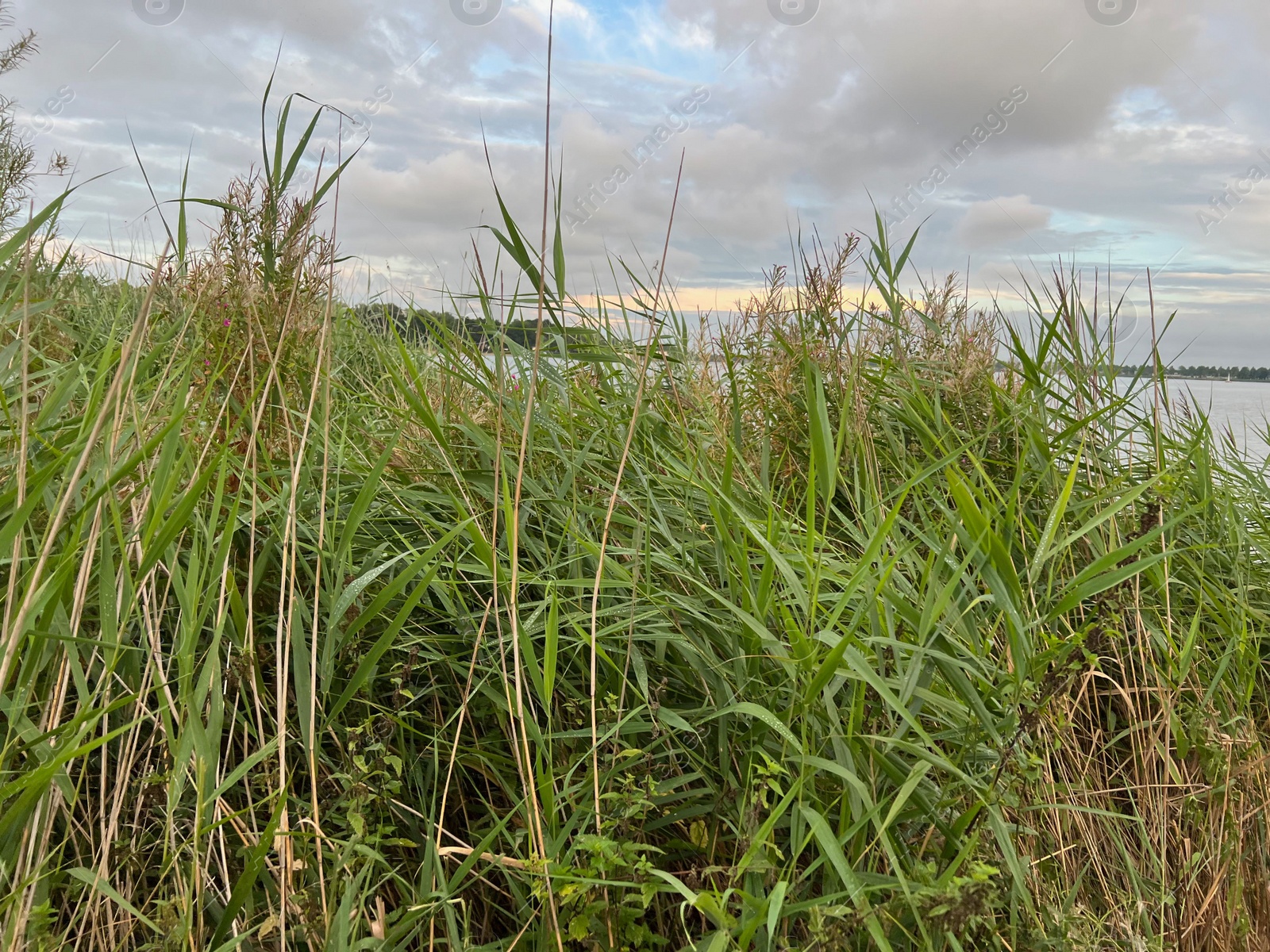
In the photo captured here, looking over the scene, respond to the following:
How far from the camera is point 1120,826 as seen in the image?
6.18 ft

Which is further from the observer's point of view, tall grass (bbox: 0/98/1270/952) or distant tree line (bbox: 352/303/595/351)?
distant tree line (bbox: 352/303/595/351)

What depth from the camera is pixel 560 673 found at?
1.66 m

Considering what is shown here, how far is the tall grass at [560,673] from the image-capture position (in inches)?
49.6

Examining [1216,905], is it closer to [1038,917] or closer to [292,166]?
[1038,917]

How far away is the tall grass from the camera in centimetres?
126

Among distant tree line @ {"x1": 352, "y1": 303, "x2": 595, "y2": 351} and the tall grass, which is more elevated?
distant tree line @ {"x1": 352, "y1": 303, "x2": 595, "y2": 351}

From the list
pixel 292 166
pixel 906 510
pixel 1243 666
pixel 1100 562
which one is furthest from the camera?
pixel 906 510

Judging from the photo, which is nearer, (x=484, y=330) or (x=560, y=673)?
(x=560, y=673)

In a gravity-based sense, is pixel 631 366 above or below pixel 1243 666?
above

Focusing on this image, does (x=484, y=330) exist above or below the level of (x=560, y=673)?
above

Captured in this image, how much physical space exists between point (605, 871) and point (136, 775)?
864 millimetres

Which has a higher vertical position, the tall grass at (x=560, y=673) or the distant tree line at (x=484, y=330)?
the distant tree line at (x=484, y=330)

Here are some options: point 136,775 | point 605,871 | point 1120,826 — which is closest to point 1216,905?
point 1120,826

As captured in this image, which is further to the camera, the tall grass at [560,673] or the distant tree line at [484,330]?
the distant tree line at [484,330]
